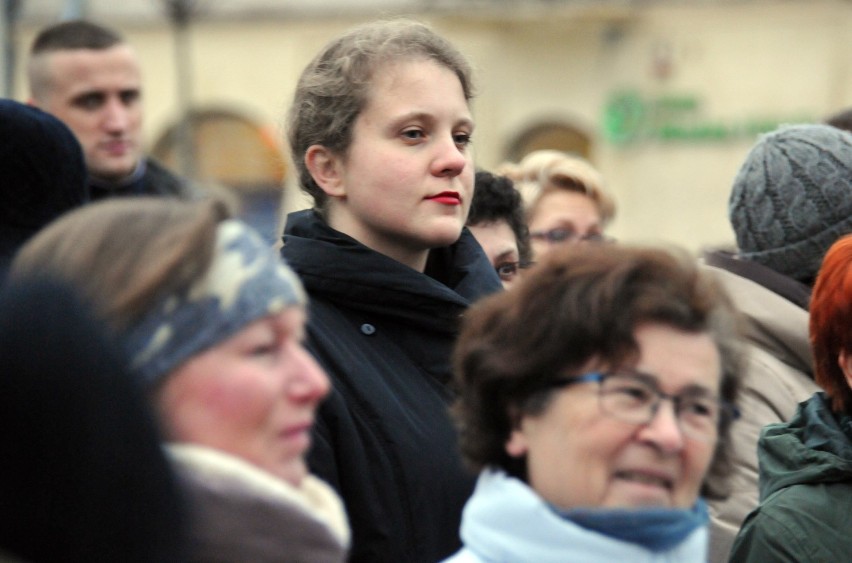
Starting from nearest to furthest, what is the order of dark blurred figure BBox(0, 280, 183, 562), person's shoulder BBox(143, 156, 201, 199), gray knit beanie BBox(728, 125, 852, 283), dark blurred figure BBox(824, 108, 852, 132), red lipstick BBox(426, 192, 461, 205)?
dark blurred figure BBox(0, 280, 183, 562) → red lipstick BBox(426, 192, 461, 205) → gray knit beanie BBox(728, 125, 852, 283) → dark blurred figure BBox(824, 108, 852, 132) → person's shoulder BBox(143, 156, 201, 199)

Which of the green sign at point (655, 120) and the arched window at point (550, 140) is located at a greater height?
the green sign at point (655, 120)

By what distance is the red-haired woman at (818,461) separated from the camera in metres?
2.91

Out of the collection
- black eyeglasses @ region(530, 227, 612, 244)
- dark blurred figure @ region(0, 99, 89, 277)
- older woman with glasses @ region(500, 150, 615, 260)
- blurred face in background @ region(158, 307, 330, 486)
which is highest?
blurred face in background @ region(158, 307, 330, 486)

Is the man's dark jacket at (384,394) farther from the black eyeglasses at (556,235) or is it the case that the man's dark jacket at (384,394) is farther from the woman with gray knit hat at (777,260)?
the black eyeglasses at (556,235)

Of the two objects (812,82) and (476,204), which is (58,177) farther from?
(812,82)

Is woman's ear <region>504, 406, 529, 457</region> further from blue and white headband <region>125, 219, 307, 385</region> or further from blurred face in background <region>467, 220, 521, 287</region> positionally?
blurred face in background <region>467, 220, 521, 287</region>

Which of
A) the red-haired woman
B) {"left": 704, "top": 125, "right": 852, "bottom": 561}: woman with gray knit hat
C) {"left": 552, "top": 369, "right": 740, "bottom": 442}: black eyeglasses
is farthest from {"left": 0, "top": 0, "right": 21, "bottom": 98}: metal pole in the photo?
{"left": 552, "top": 369, "right": 740, "bottom": 442}: black eyeglasses

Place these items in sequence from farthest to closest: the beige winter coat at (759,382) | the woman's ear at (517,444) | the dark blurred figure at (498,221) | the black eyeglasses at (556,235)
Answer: the black eyeglasses at (556,235) → the dark blurred figure at (498,221) → the beige winter coat at (759,382) → the woman's ear at (517,444)

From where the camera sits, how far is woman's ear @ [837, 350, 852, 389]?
3.08m

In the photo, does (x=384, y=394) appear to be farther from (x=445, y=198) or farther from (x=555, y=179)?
(x=555, y=179)

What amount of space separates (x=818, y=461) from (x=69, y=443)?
6.25ft

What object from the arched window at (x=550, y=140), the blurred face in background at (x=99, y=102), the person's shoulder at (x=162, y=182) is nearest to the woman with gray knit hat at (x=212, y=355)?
the blurred face in background at (x=99, y=102)

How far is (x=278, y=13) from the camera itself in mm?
23578

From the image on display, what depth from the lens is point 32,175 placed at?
10.5 ft
